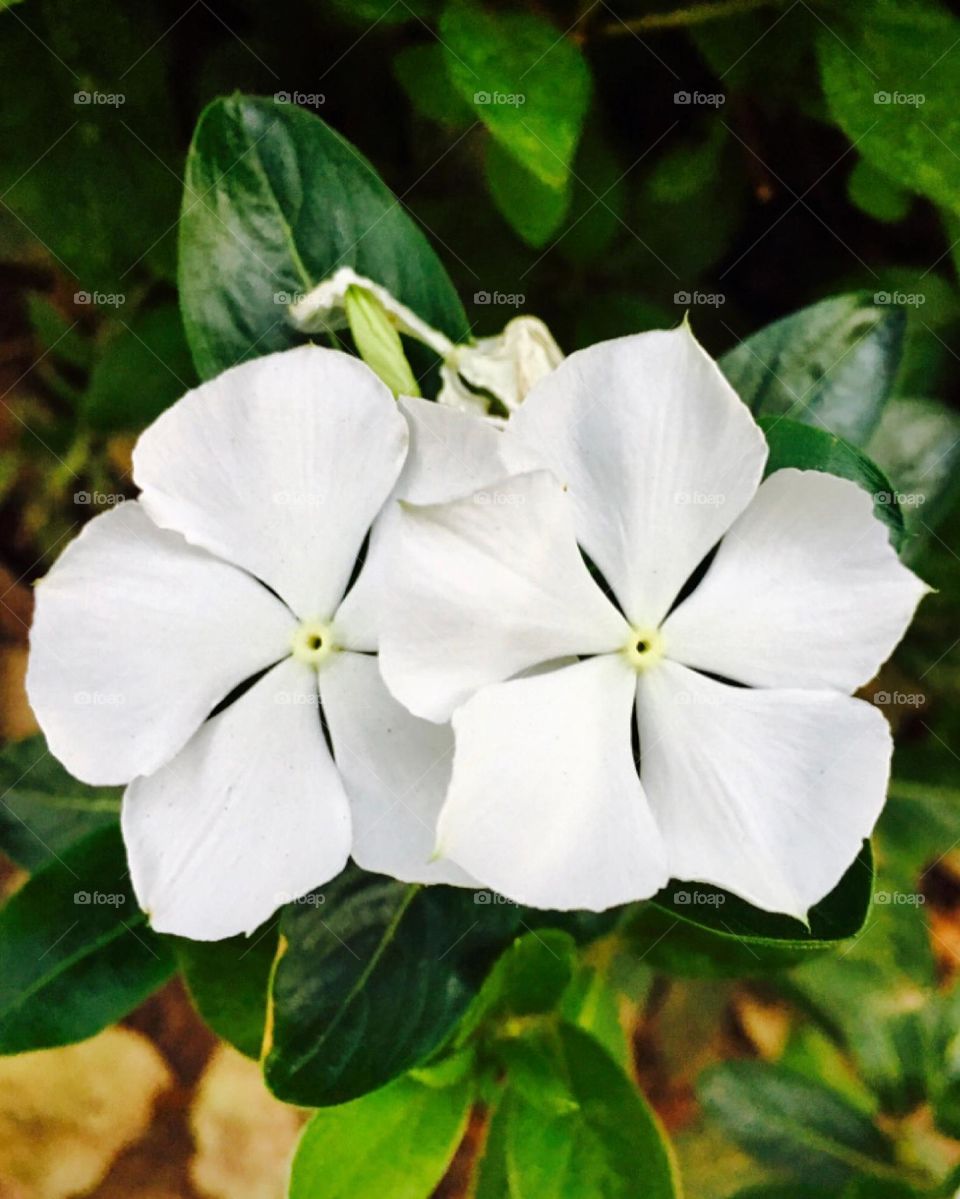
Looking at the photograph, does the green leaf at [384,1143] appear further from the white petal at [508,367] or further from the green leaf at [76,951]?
the white petal at [508,367]

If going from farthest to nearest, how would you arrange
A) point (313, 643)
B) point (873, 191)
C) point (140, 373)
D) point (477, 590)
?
point (140, 373) → point (873, 191) → point (313, 643) → point (477, 590)

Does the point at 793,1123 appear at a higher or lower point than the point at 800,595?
lower

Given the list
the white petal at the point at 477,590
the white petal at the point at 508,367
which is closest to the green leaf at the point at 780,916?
the white petal at the point at 477,590

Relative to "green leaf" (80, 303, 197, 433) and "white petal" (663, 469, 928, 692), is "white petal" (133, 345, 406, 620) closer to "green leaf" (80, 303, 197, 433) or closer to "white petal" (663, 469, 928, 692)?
"white petal" (663, 469, 928, 692)

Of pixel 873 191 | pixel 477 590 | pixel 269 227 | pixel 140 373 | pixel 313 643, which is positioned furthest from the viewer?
pixel 140 373

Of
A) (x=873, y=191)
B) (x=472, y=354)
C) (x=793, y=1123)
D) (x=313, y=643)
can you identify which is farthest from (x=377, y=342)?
(x=793, y=1123)

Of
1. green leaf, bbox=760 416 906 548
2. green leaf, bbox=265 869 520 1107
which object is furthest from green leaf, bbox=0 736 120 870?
green leaf, bbox=760 416 906 548

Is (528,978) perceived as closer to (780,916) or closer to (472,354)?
(780,916)
